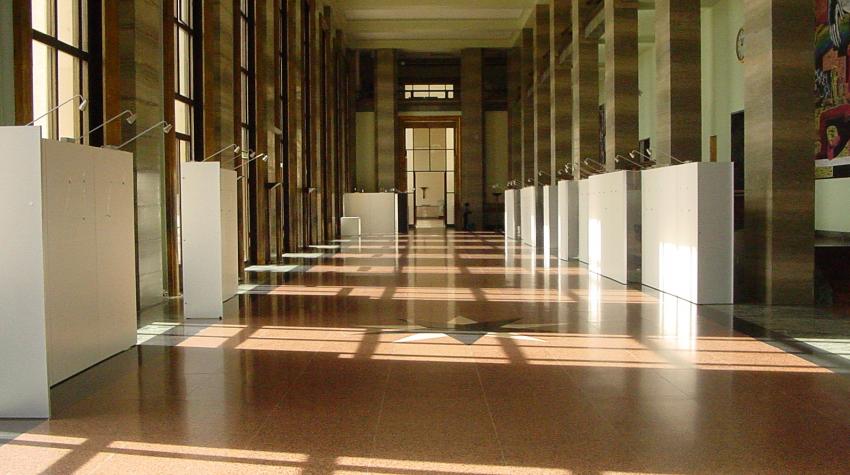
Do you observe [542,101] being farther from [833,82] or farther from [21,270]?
[21,270]

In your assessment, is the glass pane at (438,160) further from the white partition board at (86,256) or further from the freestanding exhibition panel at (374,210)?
the white partition board at (86,256)


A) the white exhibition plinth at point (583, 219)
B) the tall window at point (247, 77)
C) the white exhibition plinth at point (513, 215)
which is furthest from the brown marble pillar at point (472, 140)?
the tall window at point (247, 77)

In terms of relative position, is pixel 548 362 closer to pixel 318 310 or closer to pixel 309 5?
pixel 318 310

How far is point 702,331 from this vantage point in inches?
372

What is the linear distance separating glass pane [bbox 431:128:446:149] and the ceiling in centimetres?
521

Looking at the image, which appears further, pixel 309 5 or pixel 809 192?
pixel 309 5

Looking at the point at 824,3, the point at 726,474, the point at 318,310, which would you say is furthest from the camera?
the point at 824,3

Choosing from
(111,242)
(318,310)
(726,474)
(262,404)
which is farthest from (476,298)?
(726,474)

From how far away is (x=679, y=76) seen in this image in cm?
1531

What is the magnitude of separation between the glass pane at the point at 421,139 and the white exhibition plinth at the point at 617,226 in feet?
92.2

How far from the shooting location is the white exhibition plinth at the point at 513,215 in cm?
3017

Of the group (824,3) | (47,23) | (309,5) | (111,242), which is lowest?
(111,242)

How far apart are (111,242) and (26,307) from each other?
199 cm

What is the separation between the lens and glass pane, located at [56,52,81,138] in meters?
10.2
